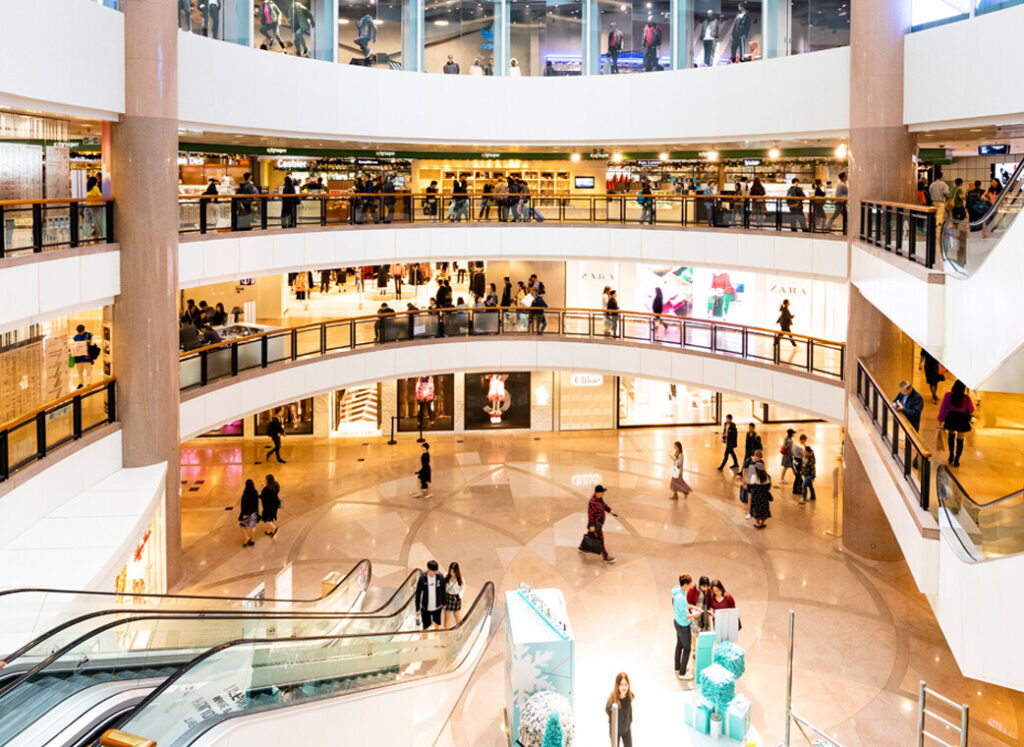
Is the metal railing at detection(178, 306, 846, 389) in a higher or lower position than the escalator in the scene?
higher

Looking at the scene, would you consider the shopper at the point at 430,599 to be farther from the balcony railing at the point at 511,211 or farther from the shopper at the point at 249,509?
the balcony railing at the point at 511,211

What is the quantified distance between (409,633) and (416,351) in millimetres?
11226

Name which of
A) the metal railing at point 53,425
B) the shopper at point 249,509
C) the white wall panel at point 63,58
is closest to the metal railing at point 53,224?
the white wall panel at point 63,58

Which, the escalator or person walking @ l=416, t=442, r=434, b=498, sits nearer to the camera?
the escalator

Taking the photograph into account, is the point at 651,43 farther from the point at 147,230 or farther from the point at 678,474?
the point at 147,230

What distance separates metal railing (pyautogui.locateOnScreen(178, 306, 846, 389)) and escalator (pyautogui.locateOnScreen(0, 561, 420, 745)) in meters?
8.49

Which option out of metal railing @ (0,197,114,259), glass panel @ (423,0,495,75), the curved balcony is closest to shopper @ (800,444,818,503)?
the curved balcony

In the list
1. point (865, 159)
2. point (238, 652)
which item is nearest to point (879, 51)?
point (865, 159)

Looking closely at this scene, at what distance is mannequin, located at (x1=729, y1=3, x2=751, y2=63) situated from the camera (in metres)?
18.9

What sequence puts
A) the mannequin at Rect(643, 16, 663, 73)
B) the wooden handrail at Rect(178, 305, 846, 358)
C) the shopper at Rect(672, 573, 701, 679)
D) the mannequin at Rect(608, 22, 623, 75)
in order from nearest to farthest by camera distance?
the shopper at Rect(672, 573, 701, 679) → the wooden handrail at Rect(178, 305, 846, 358) → the mannequin at Rect(643, 16, 663, 73) → the mannequin at Rect(608, 22, 623, 75)

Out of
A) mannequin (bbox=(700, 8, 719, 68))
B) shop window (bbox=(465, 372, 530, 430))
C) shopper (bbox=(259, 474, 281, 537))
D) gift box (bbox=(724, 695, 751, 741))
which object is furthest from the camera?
shop window (bbox=(465, 372, 530, 430))

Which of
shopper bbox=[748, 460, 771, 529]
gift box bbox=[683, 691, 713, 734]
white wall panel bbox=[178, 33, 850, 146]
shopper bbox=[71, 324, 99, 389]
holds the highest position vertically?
white wall panel bbox=[178, 33, 850, 146]

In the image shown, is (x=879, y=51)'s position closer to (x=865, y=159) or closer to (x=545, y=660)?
(x=865, y=159)

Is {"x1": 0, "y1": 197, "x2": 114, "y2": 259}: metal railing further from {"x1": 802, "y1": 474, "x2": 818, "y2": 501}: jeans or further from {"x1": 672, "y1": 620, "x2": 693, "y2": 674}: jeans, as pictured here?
{"x1": 802, "y1": 474, "x2": 818, "y2": 501}: jeans
